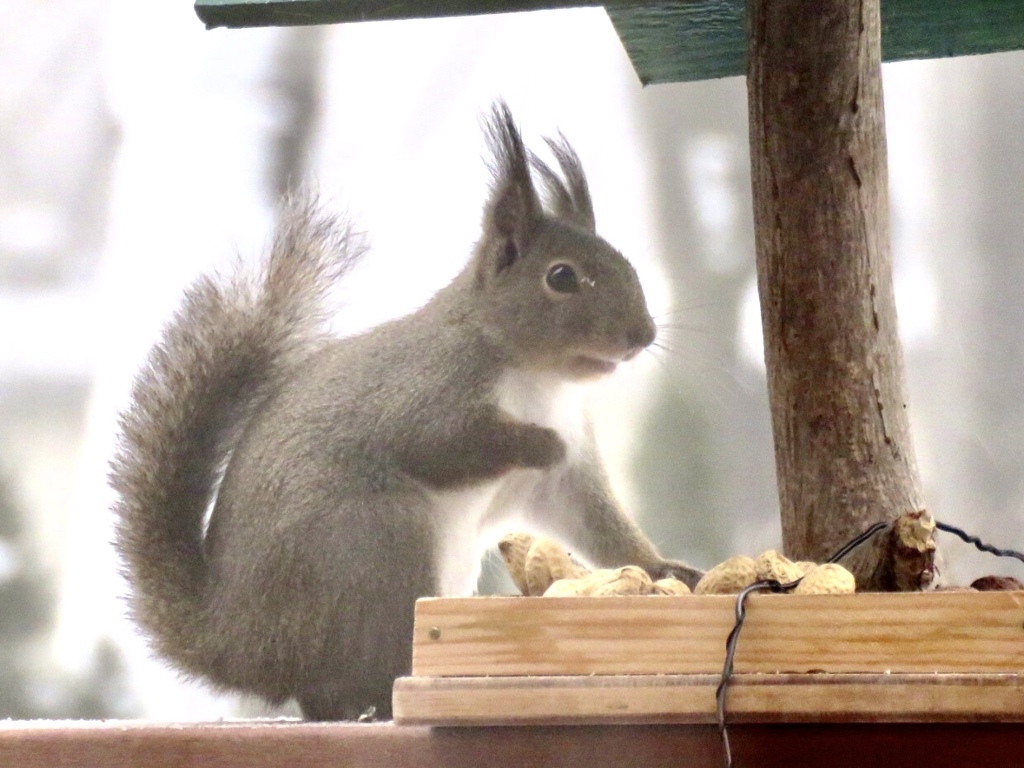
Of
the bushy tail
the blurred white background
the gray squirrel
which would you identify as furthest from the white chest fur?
the bushy tail

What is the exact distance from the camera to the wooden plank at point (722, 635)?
0.74 meters

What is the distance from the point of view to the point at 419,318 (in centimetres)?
131

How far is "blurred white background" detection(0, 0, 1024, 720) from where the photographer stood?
4.64 ft

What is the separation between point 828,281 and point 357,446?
0.45 m

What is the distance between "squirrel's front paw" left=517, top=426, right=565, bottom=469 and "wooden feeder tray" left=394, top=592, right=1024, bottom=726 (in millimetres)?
424

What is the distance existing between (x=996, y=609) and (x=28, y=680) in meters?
1.25

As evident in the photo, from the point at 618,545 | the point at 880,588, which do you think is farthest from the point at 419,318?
the point at 880,588

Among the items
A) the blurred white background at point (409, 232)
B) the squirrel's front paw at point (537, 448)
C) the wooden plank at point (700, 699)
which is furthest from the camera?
the blurred white background at point (409, 232)

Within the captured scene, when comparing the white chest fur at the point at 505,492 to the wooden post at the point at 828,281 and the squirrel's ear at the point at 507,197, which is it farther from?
the wooden post at the point at 828,281

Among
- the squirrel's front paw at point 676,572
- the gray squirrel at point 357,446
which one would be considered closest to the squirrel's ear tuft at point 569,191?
the gray squirrel at point 357,446

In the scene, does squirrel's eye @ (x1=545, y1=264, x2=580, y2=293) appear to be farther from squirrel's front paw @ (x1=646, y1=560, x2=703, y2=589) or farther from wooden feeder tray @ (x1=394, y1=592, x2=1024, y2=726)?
wooden feeder tray @ (x1=394, y1=592, x2=1024, y2=726)

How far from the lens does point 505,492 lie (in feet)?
4.10

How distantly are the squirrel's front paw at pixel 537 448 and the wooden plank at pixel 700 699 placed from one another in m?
0.45

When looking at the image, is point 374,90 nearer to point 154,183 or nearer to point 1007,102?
point 154,183
